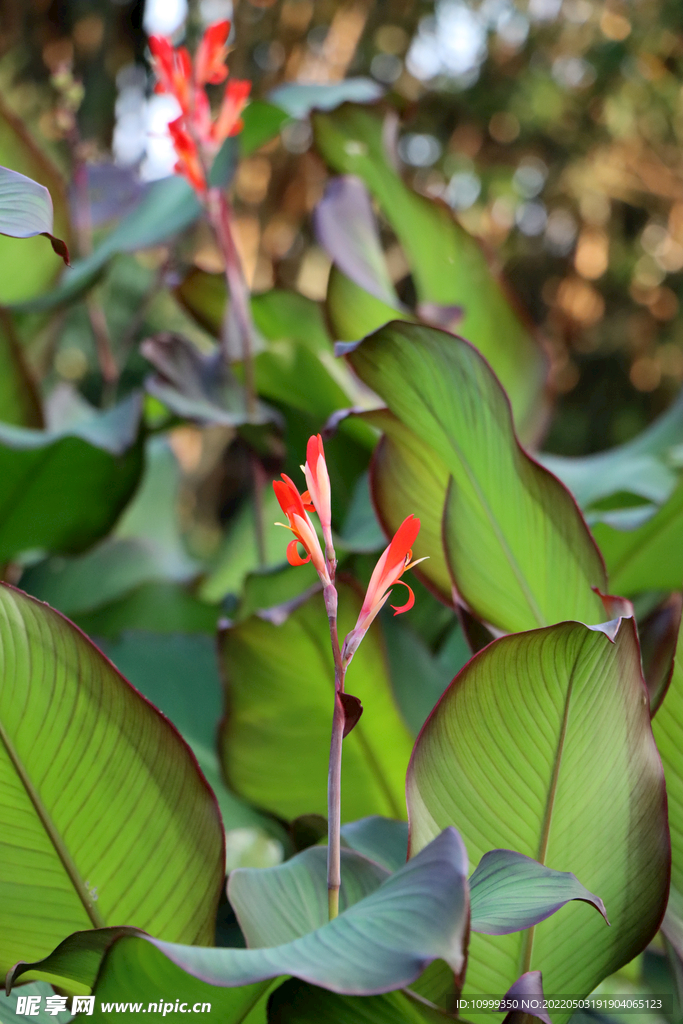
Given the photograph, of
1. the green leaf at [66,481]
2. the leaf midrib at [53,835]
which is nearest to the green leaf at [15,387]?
the green leaf at [66,481]

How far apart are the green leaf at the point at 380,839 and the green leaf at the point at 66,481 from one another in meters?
0.30

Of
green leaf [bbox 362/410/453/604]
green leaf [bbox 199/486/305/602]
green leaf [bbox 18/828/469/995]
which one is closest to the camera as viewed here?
green leaf [bbox 18/828/469/995]

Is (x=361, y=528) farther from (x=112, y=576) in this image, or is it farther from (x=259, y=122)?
(x=259, y=122)

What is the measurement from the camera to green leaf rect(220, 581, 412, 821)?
0.48 metres

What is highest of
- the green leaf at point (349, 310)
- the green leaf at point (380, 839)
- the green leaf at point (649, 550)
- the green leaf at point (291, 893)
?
the green leaf at point (349, 310)

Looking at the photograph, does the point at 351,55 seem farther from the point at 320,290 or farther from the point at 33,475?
the point at 33,475

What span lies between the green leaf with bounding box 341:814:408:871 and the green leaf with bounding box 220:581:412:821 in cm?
6

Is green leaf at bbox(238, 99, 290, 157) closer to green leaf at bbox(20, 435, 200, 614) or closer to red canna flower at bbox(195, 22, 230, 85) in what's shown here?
red canna flower at bbox(195, 22, 230, 85)

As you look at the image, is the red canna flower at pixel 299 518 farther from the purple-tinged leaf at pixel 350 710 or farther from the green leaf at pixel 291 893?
the green leaf at pixel 291 893

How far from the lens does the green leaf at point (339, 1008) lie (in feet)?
0.98

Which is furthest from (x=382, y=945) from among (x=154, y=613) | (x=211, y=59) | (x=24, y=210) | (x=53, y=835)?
(x=211, y=59)

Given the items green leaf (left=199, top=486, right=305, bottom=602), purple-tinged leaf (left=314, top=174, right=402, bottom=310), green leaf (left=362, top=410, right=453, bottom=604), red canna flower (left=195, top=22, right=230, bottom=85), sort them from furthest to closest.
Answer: green leaf (left=199, top=486, right=305, bottom=602)
purple-tinged leaf (left=314, top=174, right=402, bottom=310)
red canna flower (left=195, top=22, right=230, bottom=85)
green leaf (left=362, top=410, right=453, bottom=604)

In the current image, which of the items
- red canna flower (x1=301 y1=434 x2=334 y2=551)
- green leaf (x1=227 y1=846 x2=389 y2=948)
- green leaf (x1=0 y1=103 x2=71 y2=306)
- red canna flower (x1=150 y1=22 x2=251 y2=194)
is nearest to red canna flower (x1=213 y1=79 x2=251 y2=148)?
red canna flower (x1=150 y1=22 x2=251 y2=194)

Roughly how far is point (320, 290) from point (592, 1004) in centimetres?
388
